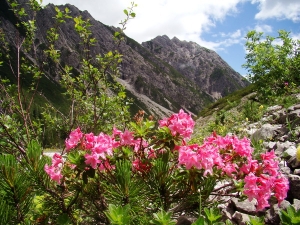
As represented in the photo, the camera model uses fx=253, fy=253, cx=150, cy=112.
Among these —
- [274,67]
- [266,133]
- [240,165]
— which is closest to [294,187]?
[240,165]

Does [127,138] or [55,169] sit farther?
[127,138]

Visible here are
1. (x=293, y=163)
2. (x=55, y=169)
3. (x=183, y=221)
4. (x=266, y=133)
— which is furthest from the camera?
(x=266, y=133)

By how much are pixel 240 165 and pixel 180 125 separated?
77 cm

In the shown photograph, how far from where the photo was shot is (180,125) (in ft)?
7.85

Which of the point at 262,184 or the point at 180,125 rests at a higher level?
the point at 180,125

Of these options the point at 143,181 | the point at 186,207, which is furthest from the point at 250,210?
the point at 143,181

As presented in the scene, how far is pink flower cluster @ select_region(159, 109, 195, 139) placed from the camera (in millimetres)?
2396

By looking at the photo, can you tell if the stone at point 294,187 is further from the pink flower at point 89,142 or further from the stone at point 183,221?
the pink flower at point 89,142

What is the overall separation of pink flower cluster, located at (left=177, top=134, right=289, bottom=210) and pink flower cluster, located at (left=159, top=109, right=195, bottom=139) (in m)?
0.15

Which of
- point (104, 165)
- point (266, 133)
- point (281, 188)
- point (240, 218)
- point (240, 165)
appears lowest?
point (240, 218)

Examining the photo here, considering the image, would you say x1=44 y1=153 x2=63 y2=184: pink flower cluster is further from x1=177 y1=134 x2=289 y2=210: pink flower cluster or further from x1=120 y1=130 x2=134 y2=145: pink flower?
x1=177 y1=134 x2=289 y2=210: pink flower cluster

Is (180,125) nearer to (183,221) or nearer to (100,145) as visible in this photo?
(100,145)

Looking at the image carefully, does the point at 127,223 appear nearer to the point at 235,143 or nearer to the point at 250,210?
the point at 235,143

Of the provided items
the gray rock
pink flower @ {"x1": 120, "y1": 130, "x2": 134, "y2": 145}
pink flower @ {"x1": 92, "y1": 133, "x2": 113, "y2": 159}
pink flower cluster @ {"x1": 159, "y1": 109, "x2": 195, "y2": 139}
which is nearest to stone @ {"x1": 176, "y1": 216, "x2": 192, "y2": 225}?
pink flower cluster @ {"x1": 159, "y1": 109, "x2": 195, "y2": 139}
